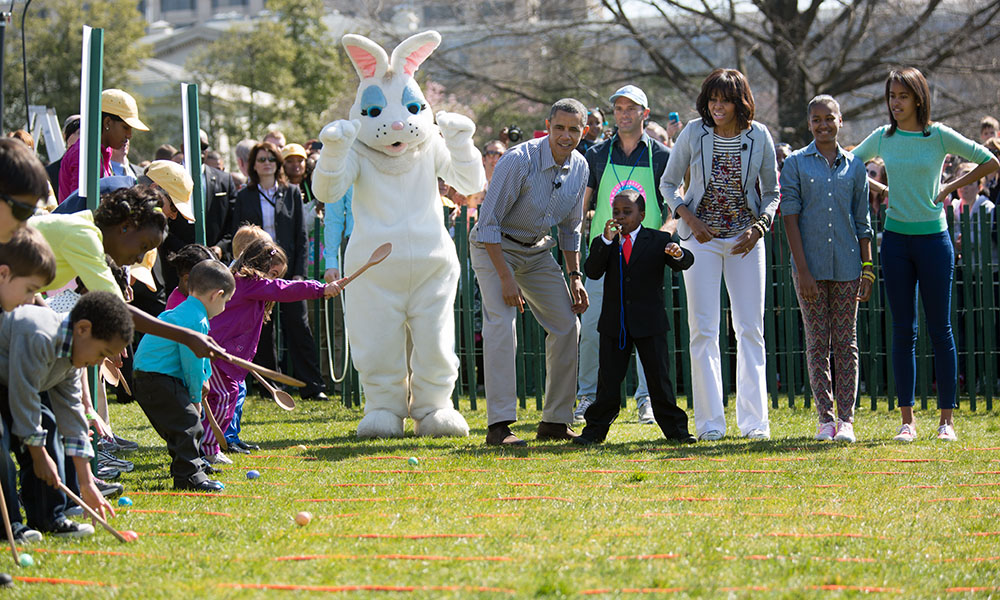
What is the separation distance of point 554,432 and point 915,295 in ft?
7.94

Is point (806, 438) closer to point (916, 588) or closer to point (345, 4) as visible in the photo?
point (916, 588)

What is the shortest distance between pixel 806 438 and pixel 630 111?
268cm

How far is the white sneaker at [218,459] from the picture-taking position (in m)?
6.62

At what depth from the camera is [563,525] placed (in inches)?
189

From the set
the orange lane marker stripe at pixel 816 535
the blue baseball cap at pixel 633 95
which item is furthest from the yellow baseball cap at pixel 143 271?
the orange lane marker stripe at pixel 816 535

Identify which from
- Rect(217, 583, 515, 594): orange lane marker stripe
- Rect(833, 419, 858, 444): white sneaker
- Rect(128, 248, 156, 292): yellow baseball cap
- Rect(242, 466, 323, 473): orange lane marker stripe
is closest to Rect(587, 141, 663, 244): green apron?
Rect(833, 419, 858, 444): white sneaker

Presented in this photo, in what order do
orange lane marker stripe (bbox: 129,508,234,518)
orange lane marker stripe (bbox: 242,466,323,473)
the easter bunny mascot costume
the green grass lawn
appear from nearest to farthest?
1. the green grass lawn
2. orange lane marker stripe (bbox: 129,508,234,518)
3. orange lane marker stripe (bbox: 242,466,323,473)
4. the easter bunny mascot costume

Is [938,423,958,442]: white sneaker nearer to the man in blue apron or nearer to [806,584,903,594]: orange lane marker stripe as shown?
the man in blue apron

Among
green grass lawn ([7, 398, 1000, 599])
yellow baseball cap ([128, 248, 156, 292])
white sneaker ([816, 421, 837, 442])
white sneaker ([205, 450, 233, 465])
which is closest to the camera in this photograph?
green grass lawn ([7, 398, 1000, 599])

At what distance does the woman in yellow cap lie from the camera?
23.5 feet

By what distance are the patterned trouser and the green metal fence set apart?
2065 millimetres

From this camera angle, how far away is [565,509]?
5.15 metres

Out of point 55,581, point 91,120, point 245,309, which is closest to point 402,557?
point 55,581

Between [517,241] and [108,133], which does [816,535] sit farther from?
[108,133]
